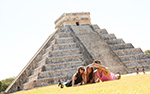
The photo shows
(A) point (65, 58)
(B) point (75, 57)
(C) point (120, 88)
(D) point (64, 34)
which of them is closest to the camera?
(C) point (120, 88)

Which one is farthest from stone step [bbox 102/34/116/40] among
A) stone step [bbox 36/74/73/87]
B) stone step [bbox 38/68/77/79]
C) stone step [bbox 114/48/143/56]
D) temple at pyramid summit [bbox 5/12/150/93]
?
stone step [bbox 36/74/73/87]

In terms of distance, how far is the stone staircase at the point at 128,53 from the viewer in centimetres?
2195

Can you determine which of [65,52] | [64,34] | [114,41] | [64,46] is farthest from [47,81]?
[114,41]

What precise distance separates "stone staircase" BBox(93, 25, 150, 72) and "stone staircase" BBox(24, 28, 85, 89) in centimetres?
595

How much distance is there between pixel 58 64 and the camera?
19.5 meters

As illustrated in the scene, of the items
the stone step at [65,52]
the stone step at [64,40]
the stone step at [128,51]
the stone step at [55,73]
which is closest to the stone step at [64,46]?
the stone step at [65,52]

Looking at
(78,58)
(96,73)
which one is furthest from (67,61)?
(96,73)

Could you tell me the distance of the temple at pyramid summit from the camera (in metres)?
18.8

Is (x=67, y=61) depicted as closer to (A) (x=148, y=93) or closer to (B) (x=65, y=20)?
(B) (x=65, y=20)

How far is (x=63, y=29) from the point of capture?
90.6 feet

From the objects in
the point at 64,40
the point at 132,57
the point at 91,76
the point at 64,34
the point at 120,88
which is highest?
the point at 64,34

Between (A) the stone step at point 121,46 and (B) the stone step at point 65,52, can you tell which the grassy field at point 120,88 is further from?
(A) the stone step at point 121,46

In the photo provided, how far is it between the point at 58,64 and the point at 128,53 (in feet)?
36.2

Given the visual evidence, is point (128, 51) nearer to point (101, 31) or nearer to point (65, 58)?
point (101, 31)
